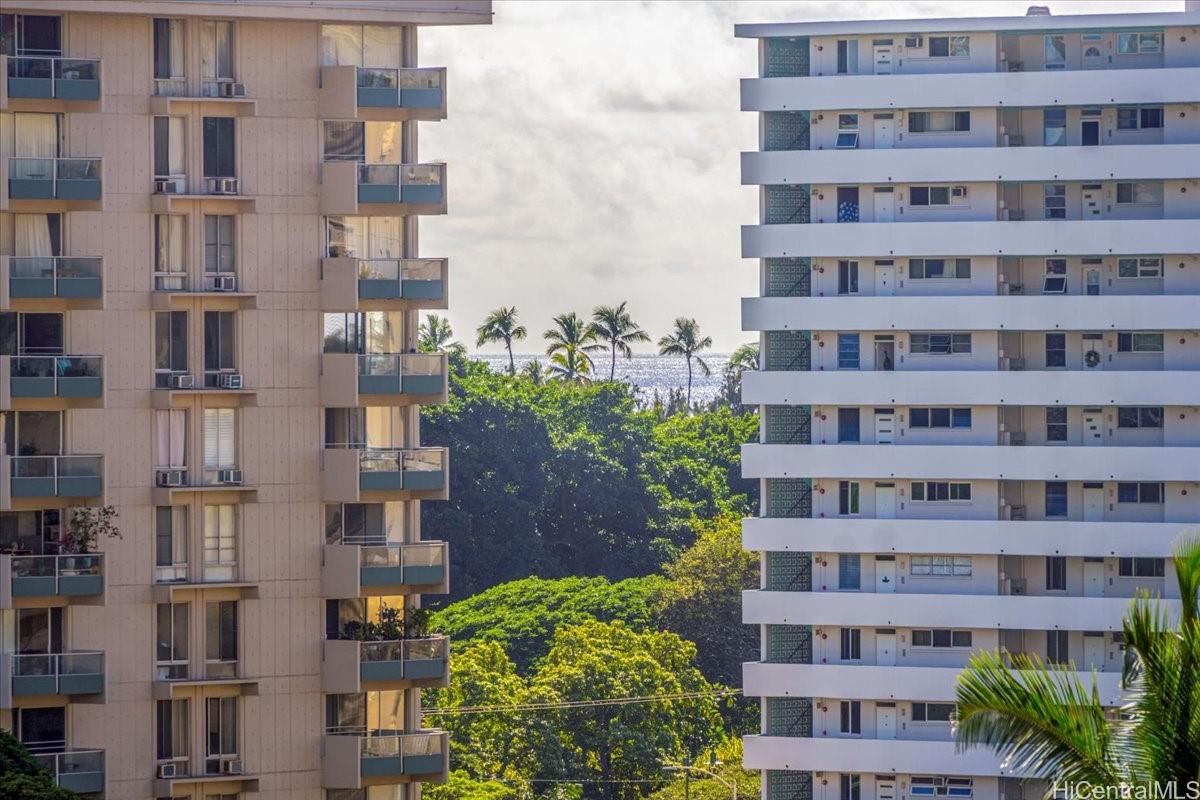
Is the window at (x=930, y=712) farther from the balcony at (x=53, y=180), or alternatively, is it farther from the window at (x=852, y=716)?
the balcony at (x=53, y=180)

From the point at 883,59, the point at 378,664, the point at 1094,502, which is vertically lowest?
the point at 378,664

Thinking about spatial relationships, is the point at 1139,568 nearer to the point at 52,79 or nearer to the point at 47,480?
the point at 47,480

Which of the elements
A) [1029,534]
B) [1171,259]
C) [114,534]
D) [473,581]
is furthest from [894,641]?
[473,581]

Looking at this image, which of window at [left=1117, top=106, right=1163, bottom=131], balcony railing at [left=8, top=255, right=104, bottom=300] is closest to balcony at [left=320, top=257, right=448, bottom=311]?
balcony railing at [left=8, top=255, right=104, bottom=300]

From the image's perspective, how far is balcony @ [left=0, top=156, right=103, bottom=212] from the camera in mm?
61906

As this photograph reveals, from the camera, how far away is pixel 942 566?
310 feet

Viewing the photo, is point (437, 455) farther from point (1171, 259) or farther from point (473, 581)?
point (473, 581)

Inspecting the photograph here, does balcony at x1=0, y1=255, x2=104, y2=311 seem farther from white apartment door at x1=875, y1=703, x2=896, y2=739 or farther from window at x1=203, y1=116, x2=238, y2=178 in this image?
white apartment door at x1=875, y1=703, x2=896, y2=739

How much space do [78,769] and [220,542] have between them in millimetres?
6619

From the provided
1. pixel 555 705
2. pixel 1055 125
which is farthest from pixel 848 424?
pixel 555 705

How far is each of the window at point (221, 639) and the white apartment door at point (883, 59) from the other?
134ft

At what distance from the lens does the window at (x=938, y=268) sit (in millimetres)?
94375

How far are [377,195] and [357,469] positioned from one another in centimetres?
702

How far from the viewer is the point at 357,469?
64000 mm
